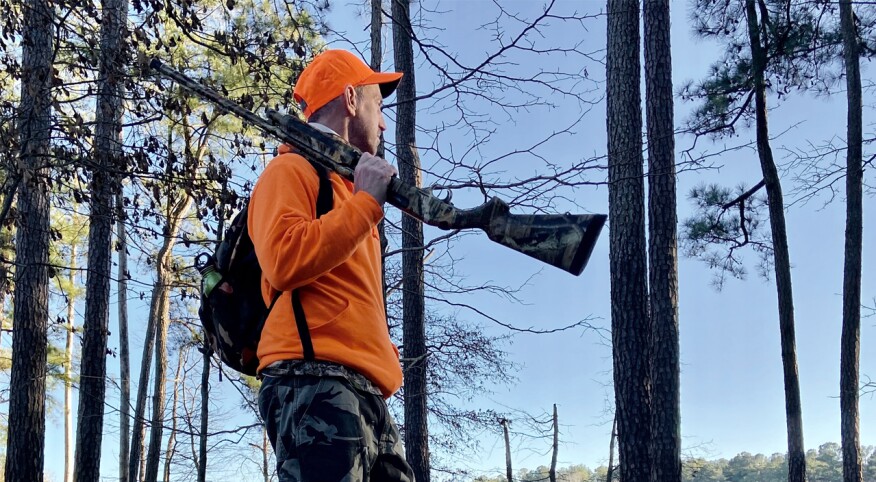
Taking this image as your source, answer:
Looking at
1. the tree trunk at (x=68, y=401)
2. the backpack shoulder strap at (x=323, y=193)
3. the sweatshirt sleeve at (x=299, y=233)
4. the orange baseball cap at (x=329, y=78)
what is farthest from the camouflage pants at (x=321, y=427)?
the tree trunk at (x=68, y=401)

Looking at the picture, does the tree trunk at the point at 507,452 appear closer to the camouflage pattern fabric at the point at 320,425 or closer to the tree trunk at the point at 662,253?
the tree trunk at the point at 662,253

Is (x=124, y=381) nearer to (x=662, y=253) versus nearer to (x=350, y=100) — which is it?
(x=662, y=253)

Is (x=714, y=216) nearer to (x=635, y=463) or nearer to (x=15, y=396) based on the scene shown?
(x=635, y=463)

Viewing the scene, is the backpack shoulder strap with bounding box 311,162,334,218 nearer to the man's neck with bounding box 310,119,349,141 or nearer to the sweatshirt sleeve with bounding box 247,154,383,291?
the sweatshirt sleeve with bounding box 247,154,383,291

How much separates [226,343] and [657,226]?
7998 millimetres

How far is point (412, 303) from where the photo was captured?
978cm

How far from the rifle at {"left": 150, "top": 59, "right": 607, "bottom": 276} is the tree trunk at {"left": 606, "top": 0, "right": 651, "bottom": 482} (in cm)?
650

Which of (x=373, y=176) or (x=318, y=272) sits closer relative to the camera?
(x=318, y=272)

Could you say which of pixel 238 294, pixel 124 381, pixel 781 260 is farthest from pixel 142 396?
pixel 238 294

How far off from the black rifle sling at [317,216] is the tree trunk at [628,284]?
21.5 ft

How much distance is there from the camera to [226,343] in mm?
2389

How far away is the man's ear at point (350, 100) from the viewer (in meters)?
2.59

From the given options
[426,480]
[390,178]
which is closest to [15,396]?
[426,480]

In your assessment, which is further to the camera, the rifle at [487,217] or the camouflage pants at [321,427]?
the rifle at [487,217]
